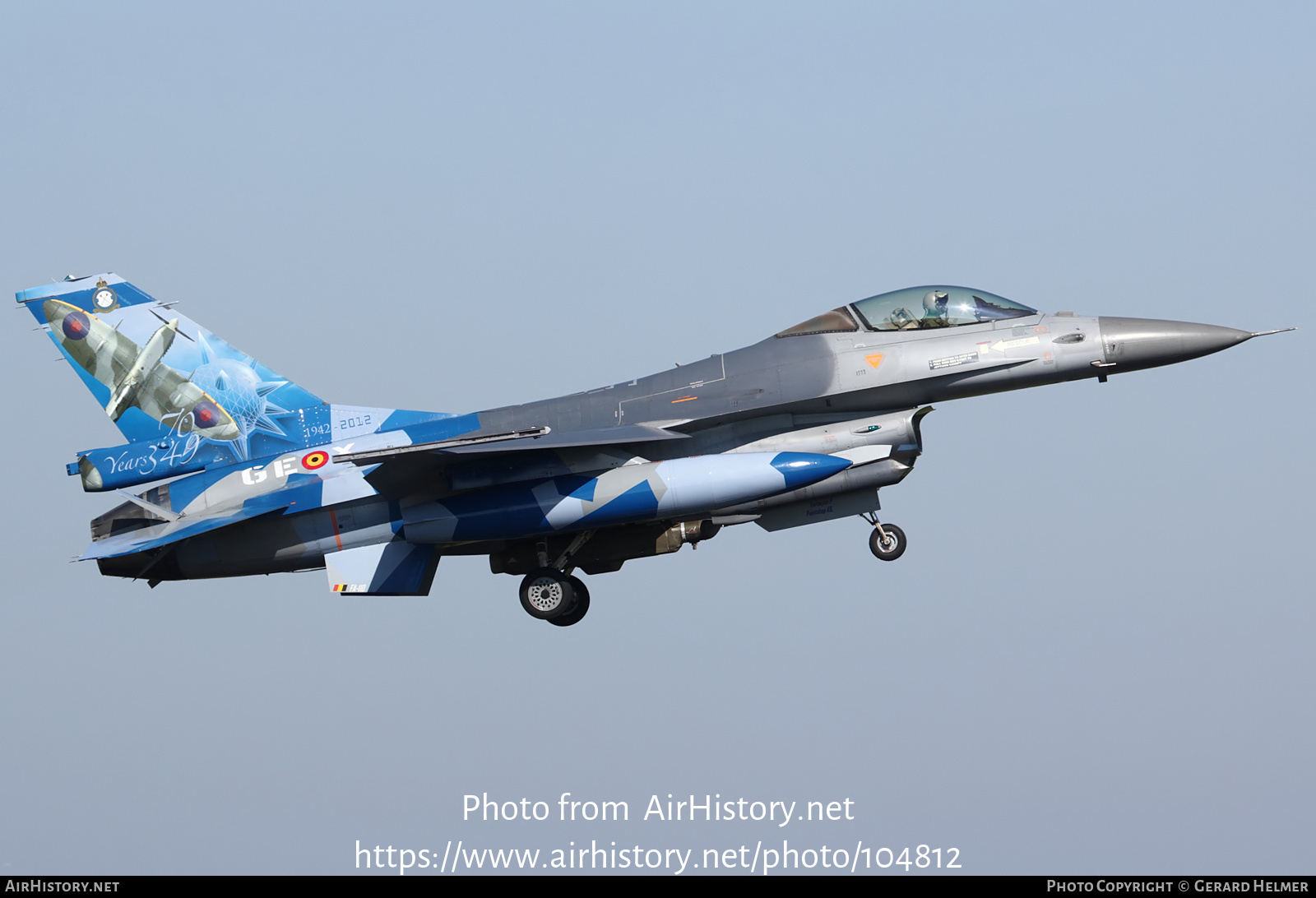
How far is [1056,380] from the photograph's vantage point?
16.5 meters

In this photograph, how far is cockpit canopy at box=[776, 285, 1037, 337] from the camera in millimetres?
16562

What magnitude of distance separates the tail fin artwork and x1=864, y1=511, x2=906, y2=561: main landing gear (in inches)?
270

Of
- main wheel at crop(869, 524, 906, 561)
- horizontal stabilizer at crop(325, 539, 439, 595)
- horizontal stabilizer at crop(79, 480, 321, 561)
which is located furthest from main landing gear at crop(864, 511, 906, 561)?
horizontal stabilizer at crop(79, 480, 321, 561)

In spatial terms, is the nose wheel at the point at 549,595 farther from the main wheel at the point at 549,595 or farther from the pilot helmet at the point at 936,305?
the pilot helmet at the point at 936,305

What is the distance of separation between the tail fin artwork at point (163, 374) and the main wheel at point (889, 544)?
6.89m

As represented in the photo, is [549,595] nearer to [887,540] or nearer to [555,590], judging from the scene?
[555,590]

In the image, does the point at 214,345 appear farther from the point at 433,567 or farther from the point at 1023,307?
the point at 1023,307

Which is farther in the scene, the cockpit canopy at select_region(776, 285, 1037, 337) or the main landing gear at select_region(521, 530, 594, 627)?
the main landing gear at select_region(521, 530, 594, 627)

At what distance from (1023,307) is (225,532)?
9561 mm

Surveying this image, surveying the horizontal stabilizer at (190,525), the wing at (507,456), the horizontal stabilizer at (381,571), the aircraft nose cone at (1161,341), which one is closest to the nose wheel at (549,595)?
the horizontal stabilizer at (381,571)

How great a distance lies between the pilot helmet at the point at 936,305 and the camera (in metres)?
16.6

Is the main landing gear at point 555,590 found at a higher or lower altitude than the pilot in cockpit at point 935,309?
lower

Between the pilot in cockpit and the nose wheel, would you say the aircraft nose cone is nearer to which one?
A: the pilot in cockpit
